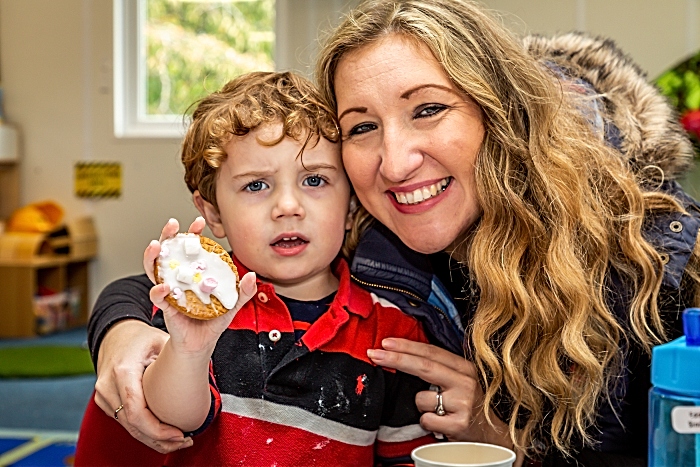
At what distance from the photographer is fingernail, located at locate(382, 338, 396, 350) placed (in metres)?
1.34

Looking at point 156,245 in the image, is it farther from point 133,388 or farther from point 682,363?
point 682,363

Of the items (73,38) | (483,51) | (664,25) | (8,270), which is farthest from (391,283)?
(73,38)

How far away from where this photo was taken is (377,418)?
1.33m

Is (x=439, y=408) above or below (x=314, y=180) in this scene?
below

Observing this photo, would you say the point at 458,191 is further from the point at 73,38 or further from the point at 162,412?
the point at 73,38

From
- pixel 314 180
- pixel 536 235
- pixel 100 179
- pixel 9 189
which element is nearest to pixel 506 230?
pixel 536 235

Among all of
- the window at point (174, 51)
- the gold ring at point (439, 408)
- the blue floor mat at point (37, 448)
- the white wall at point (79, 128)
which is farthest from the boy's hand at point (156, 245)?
the window at point (174, 51)

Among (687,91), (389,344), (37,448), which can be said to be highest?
(687,91)

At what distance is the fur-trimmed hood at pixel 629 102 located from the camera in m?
1.48

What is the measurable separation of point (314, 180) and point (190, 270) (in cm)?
44

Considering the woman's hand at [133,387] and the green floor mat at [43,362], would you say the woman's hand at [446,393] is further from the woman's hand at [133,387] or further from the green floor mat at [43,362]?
the green floor mat at [43,362]

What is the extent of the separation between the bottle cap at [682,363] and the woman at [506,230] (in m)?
0.49

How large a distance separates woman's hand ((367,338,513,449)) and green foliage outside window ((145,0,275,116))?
366 cm

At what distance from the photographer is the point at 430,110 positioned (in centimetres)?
129
